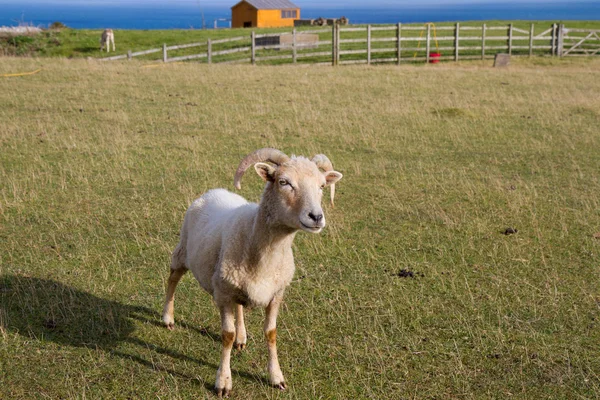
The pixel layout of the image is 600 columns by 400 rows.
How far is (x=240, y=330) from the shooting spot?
624 cm

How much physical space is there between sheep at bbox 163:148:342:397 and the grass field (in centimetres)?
59

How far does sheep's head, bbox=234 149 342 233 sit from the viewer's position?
5012 millimetres

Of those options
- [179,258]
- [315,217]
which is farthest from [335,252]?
[315,217]

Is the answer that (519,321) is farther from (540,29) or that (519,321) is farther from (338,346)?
(540,29)

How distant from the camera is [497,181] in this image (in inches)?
472

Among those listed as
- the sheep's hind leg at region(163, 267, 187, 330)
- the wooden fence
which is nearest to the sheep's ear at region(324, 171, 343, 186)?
the sheep's hind leg at region(163, 267, 187, 330)

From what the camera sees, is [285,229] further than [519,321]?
No

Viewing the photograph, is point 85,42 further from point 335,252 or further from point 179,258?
point 179,258

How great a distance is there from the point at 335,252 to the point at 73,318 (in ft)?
11.3

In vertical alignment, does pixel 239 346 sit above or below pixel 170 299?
below

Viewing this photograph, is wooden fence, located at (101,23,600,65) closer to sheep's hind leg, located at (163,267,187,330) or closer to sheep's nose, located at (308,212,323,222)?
sheep's hind leg, located at (163,267,187,330)

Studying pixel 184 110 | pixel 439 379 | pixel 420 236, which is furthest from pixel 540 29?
pixel 439 379

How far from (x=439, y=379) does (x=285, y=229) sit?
1.93 metres

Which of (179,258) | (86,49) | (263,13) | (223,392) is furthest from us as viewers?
(263,13)
